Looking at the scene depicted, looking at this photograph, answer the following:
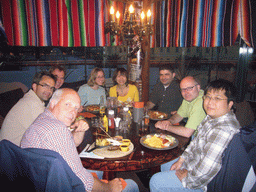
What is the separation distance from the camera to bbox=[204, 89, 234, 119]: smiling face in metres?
1.41

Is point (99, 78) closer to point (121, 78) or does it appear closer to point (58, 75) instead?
point (121, 78)

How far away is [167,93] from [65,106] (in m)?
2.32

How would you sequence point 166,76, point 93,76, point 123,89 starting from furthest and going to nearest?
1. point 123,89
2. point 93,76
3. point 166,76

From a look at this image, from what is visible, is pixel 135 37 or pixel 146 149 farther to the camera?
pixel 135 37

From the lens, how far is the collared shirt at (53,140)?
1017 millimetres

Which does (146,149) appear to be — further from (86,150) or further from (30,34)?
(30,34)

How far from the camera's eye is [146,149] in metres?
1.53

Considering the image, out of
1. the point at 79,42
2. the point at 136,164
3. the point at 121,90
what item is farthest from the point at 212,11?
the point at 136,164

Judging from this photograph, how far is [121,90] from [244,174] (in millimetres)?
2617

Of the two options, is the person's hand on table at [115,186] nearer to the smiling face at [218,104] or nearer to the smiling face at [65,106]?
the smiling face at [65,106]

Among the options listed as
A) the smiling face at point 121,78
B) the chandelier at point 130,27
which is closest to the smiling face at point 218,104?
the chandelier at point 130,27

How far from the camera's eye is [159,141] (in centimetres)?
161

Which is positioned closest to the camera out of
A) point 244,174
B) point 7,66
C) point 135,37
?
point 244,174

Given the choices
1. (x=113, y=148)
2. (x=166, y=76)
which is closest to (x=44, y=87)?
(x=113, y=148)
